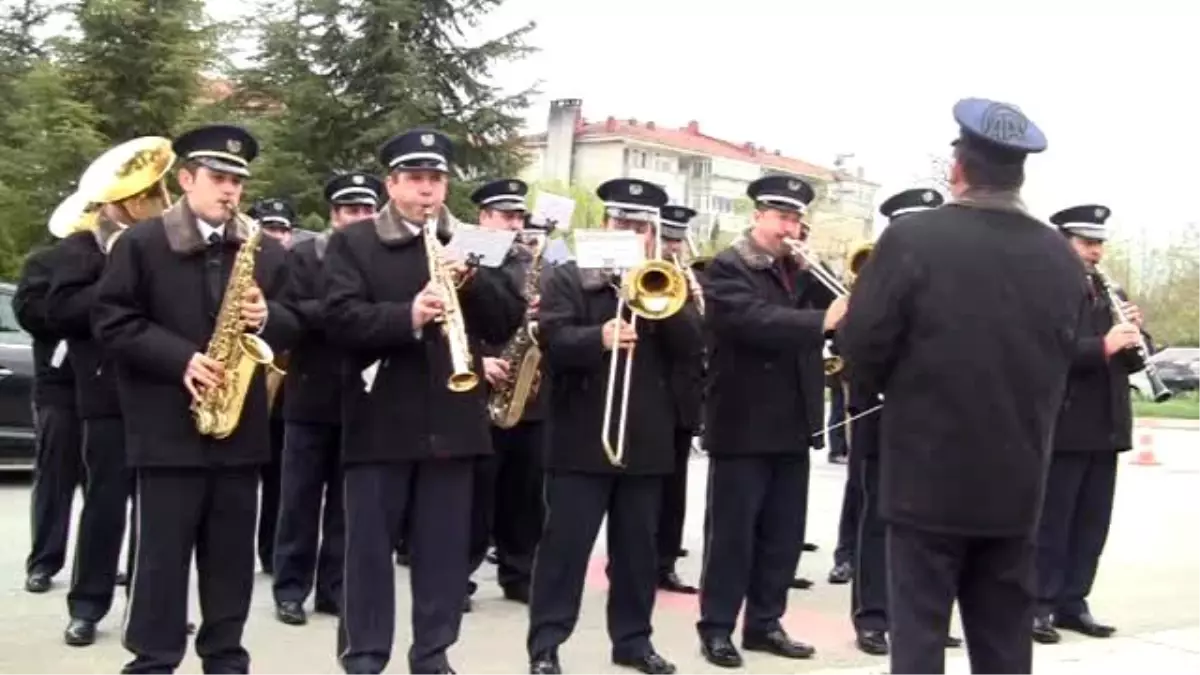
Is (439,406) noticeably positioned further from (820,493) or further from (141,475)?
(820,493)

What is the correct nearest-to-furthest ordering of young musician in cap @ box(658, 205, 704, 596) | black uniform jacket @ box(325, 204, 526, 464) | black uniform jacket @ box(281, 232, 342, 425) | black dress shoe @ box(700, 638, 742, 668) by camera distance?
1. black uniform jacket @ box(325, 204, 526, 464)
2. black dress shoe @ box(700, 638, 742, 668)
3. black uniform jacket @ box(281, 232, 342, 425)
4. young musician in cap @ box(658, 205, 704, 596)

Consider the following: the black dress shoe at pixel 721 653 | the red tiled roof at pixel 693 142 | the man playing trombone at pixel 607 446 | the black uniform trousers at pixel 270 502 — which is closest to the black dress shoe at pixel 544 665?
the man playing trombone at pixel 607 446

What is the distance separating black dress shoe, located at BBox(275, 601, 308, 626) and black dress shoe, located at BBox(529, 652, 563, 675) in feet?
4.93

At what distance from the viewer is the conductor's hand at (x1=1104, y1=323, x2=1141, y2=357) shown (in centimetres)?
746

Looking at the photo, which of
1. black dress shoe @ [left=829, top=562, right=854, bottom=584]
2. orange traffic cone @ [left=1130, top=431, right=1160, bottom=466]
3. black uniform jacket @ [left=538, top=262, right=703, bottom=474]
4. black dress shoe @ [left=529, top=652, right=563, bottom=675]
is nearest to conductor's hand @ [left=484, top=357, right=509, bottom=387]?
black uniform jacket @ [left=538, top=262, right=703, bottom=474]

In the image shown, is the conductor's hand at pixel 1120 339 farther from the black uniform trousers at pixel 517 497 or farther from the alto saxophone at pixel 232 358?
the alto saxophone at pixel 232 358

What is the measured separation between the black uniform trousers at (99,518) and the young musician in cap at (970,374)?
148 inches

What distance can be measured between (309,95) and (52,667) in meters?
25.5

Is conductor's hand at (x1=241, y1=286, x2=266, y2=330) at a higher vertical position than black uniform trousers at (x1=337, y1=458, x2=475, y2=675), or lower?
higher

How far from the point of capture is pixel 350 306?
570 centimetres

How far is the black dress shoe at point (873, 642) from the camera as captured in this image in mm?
7168

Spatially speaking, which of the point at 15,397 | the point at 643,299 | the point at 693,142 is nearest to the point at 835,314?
the point at 643,299

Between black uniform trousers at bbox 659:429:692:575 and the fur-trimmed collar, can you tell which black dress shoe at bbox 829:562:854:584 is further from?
the fur-trimmed collar

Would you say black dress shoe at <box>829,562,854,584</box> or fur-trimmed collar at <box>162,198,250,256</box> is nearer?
fur-trimmed collar at <box>162,198,250,256</box>
